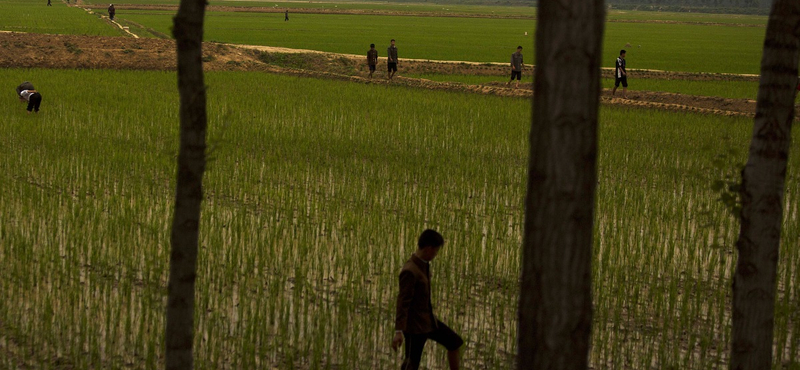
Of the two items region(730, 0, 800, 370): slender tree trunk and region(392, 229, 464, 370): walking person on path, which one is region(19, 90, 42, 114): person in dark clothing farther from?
region(730, 0, 800, 370): slender tree trunk

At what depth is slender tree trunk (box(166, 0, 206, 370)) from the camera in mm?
3814

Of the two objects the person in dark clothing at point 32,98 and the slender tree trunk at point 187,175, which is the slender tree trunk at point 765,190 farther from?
the person in dark clothing at point 32,98

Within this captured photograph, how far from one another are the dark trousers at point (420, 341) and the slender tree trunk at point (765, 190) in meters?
1.41

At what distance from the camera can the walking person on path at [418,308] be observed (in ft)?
15.9

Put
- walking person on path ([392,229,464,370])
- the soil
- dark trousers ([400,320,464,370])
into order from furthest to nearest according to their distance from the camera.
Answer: the soil, dark trousers ([400,320,464,370]), walking person on path ([392,229,464,370])

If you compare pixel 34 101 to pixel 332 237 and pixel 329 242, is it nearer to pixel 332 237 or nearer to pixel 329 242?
pixel 332 237

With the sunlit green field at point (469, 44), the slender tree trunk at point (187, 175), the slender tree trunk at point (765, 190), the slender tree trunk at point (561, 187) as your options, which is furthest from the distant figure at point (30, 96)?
the sunlit green field at point (469, 44)

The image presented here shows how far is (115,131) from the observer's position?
1508cm

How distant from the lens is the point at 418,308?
4984mm

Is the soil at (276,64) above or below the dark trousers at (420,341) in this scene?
above

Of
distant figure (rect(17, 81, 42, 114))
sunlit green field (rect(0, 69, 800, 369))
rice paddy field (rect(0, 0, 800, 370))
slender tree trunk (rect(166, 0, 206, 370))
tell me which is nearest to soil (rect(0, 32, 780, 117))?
rice paddy field (rect(0, 0, 800, 370))

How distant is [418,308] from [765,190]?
173 centimetres

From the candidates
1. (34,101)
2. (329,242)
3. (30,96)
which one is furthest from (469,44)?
(329,242)

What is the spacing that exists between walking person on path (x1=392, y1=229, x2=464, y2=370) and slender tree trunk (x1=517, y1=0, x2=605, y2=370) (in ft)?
5.85
